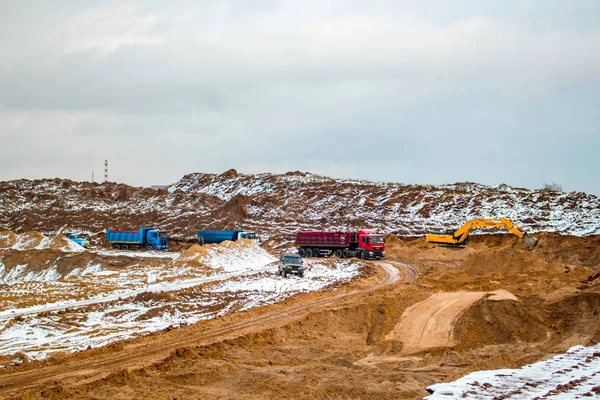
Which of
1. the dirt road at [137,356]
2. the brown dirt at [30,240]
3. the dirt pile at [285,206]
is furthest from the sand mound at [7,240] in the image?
the dirt road at [137,356]

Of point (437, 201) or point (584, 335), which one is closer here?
point (584, 335)

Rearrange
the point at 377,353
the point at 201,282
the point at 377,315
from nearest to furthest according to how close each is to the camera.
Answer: the point at 377,353 < the point at 377,315 < the point at 201,282

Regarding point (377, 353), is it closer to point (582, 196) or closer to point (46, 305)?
point (46, 305)

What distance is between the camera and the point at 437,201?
83250 mm

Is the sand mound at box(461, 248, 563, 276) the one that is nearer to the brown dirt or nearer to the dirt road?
the dirt road

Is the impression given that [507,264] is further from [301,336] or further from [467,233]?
[301,336]

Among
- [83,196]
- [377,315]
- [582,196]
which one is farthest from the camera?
[83,196]

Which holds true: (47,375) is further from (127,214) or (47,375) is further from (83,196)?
(83,196)

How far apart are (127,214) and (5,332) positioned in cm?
7726

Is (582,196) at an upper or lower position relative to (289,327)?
upper

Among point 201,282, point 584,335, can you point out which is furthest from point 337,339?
point 201,282

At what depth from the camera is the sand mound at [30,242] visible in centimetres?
5769

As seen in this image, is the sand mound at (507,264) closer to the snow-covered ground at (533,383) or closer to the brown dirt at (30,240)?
the snow-covered ground at (533,383)

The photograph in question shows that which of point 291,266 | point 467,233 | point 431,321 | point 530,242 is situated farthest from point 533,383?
point 467,233
